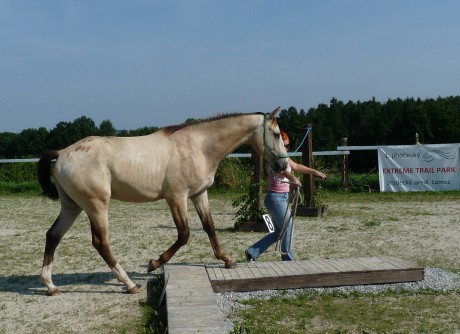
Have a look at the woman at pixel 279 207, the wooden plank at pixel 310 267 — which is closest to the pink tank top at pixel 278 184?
the woman at pixel 279 207

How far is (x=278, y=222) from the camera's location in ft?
23.2

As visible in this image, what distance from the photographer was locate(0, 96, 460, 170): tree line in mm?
23609

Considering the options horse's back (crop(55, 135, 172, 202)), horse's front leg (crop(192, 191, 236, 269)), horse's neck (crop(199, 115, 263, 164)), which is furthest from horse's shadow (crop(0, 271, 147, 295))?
horse's neck (crop(199, 115, 263, 164))

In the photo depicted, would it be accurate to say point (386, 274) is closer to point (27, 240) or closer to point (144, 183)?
point (144, 183)

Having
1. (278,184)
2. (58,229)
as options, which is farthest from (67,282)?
(278,184)

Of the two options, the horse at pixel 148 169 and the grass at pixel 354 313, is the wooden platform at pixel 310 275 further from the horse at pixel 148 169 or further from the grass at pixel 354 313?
the horse at pixel 148 169

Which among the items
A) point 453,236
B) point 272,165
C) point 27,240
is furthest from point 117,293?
point 453,236

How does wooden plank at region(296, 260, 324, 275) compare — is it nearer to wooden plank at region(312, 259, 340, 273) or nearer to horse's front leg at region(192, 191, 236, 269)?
wooden plank at region(312, 259, 340, 273)

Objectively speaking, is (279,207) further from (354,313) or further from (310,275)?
(354,313)

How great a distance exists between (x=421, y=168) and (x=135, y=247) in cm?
1105

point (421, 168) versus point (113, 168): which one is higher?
point (113, 168)

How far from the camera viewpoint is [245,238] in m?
10.1

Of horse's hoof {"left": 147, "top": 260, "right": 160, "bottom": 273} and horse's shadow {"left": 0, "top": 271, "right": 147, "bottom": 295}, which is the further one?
horse's hoof {"left": 147, "top": 260, "right": 160, "bottom": 273}

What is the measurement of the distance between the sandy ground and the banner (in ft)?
6.97
